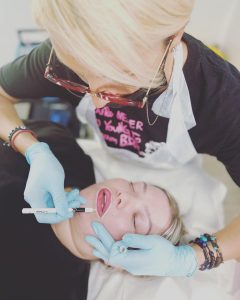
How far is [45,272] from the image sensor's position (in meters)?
1.13

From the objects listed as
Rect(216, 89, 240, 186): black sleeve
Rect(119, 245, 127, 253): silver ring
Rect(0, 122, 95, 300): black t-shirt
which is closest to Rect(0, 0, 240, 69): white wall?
Rect(216, 89, 240, 186): black sleeve

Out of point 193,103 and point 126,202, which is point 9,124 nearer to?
point 126,202

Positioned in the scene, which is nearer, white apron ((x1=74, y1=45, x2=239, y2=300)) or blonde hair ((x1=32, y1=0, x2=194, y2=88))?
blonde hair ((x1=32, y1=0, x2=194, y2=88))

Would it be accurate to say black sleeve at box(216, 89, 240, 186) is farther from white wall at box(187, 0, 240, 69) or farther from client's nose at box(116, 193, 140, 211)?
white wall at box(187, 0, 240, 69)

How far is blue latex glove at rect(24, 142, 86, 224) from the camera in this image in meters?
1.09

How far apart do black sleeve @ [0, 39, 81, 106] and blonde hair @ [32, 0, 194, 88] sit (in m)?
0.43

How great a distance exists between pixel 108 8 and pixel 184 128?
1.92 feet

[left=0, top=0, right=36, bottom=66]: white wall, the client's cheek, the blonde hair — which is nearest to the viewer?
the blonde hair

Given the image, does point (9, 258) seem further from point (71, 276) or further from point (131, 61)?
point (131, 61)

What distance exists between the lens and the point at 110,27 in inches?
27.4

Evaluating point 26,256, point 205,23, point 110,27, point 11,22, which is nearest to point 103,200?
point 26,256

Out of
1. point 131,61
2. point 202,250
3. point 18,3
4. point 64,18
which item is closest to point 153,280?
point 202,250

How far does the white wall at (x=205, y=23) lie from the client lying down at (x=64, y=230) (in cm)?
105

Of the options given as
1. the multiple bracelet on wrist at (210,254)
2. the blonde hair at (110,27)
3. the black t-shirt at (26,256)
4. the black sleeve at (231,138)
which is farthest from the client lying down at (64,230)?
the blonde hair at (110,27)
